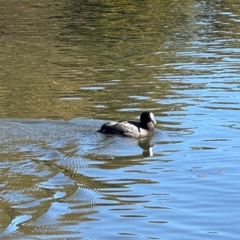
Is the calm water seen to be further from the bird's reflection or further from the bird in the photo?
the bird

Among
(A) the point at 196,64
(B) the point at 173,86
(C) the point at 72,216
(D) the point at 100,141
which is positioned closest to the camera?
(C) the point at 72,216

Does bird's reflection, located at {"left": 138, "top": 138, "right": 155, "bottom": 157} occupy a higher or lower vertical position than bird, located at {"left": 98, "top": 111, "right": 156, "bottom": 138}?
lower

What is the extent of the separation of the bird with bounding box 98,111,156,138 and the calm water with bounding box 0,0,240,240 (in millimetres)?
174

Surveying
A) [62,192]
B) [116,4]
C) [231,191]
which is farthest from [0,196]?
[116,4]

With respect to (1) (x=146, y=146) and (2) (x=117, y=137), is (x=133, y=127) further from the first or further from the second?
(1) (x=146, y=146)

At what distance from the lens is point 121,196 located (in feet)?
35.7

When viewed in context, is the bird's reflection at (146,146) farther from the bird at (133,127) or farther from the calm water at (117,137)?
the bird at (133,127)

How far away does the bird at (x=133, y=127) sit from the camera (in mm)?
14133

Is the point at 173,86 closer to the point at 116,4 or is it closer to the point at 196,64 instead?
the point at 196,64

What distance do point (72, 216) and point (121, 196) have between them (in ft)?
3.47

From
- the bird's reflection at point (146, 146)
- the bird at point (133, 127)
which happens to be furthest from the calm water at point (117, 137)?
the bird at point (133, 127)

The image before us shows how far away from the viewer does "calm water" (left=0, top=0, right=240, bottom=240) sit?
32.9ft

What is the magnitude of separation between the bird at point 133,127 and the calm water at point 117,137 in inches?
6.9

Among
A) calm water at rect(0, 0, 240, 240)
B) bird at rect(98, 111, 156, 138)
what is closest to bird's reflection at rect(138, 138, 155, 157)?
calm water at rect(0, 0, 240, 240)
